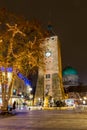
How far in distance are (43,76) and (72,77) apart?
32813 mm

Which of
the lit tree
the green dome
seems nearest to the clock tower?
the green dome

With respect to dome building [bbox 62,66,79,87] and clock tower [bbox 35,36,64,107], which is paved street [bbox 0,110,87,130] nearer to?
clock tower [bbox 35,36,64,107]

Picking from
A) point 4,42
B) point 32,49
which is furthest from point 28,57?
point 4,42

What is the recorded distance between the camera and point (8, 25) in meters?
27.8

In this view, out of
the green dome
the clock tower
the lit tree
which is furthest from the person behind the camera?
the green dome

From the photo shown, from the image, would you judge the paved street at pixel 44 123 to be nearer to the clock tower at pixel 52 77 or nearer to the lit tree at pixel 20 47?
the lit tree at pixel 20 47

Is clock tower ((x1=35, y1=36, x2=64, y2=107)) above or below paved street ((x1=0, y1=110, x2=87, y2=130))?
above

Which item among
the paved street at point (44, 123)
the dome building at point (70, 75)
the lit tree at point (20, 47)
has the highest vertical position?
the dome building at point (70, 75)

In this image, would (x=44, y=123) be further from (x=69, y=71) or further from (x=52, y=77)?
(x=69, y=71)

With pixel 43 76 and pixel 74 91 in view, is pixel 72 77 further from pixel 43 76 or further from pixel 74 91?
pixel 43 76

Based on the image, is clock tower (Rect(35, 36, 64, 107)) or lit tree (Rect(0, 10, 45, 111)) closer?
lit tree (Rect(0, 10, 45, 111))

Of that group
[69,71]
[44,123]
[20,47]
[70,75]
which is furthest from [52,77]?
[44,123]

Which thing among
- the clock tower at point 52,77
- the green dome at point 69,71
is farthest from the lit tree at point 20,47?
the green dome at point 69,71

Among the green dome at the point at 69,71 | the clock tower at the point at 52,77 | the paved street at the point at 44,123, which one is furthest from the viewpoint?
the green dome at the point at 69,71
